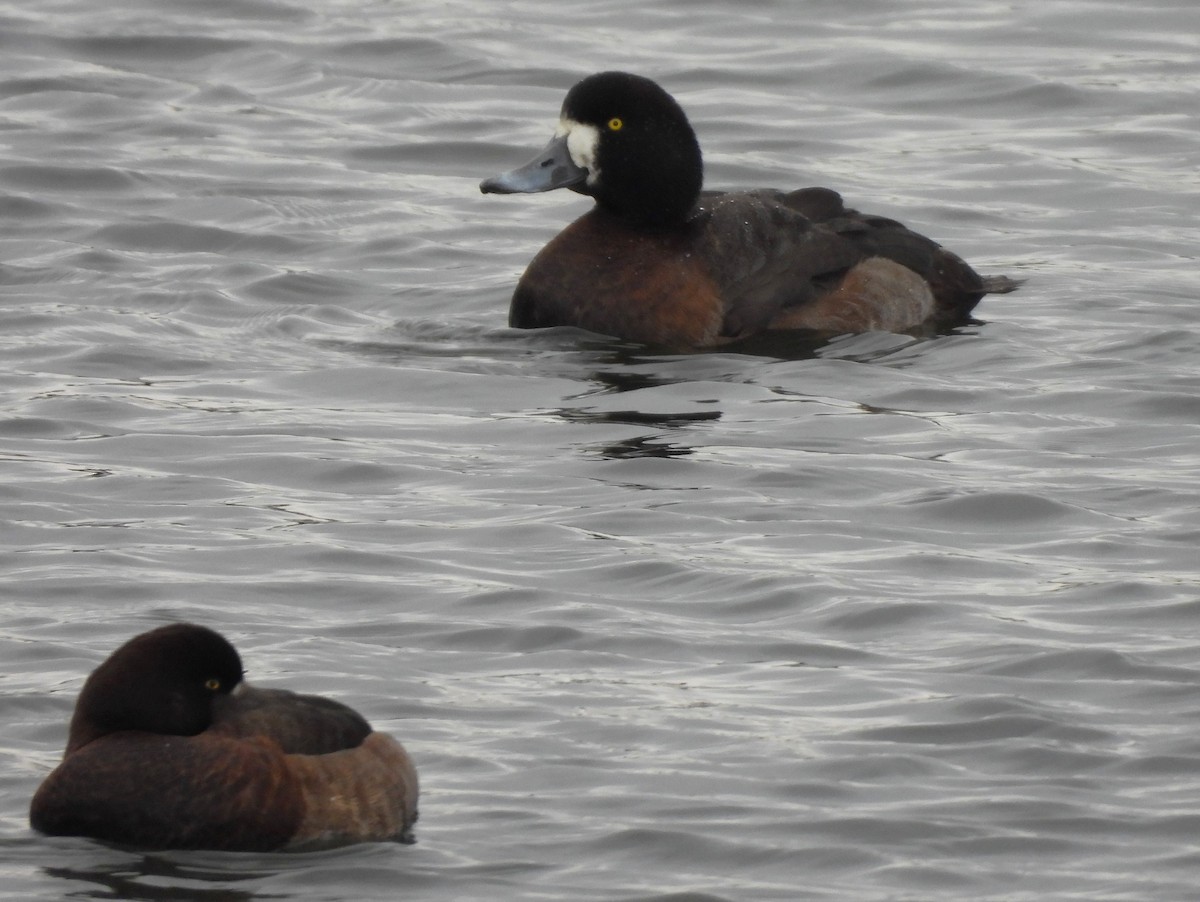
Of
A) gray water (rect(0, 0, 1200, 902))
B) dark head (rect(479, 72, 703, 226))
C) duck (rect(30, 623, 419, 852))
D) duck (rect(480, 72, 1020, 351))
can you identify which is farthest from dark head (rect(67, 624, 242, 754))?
dark head (rect(479, 72, 703, 226))

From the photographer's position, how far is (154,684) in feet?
20.7

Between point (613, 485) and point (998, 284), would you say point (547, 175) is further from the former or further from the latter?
point (613, 485)

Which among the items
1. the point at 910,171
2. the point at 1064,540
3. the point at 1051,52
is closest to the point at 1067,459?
the point at 1064,540

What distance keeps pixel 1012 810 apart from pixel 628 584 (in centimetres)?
209

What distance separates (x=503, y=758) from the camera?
6816 mm

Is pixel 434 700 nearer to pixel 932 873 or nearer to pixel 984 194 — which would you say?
pixel 932 873

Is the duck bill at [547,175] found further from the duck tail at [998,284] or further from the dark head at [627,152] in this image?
the duck tail at [998,284]

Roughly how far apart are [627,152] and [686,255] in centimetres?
62

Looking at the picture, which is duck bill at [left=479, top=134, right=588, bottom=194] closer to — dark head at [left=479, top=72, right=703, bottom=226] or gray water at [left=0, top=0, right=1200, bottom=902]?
dark head at [left=479, top=72, right=703, bottom=226]

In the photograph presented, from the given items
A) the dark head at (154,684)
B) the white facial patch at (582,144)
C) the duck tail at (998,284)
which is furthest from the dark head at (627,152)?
the dark head at (154,684)

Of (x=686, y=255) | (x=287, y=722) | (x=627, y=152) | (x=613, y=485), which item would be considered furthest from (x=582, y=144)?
(x=287, y=722)

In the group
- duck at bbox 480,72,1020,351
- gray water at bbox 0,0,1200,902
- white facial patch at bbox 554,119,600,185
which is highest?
white facial patch at bbox 554,119,600,185

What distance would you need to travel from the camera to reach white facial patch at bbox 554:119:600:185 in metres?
11.7

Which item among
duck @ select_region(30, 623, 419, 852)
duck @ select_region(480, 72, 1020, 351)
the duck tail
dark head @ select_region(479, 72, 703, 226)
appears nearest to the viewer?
duck @ select_region(30, 623, 419, 852)
